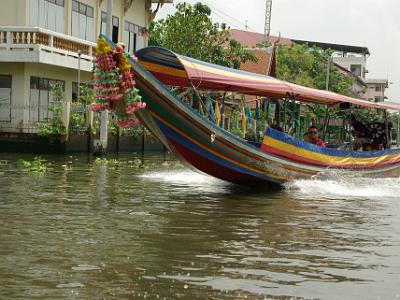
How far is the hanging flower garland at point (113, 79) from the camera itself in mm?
11539

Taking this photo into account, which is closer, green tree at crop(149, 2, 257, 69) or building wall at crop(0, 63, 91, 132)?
building wall at crop(0, 63, 91, 132)

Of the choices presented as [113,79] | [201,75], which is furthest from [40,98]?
[201,75]

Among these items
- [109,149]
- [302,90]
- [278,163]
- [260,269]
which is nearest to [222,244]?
[260,269]

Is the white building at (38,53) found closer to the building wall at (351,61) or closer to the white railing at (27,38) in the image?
the white railing at (27,38)

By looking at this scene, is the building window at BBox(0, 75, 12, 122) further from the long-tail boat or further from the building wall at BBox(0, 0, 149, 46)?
the long-tail boat

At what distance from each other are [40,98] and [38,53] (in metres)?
2.93

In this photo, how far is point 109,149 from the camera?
1065 inches

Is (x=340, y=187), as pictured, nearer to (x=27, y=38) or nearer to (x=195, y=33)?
(x=27, y=38)

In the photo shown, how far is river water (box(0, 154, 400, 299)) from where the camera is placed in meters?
5.89

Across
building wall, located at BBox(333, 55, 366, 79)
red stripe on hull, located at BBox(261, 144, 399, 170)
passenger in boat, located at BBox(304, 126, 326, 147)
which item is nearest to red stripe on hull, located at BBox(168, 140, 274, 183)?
red stripe on hull, located at BBox(261, 144, 399, 170)

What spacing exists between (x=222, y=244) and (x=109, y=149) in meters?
19.5

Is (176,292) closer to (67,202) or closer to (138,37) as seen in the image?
(67,202)

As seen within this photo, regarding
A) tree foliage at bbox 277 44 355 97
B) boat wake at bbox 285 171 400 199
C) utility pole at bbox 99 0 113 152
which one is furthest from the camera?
tree foliage at bbox 277 44 355 97

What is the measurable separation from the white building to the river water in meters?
10.8
